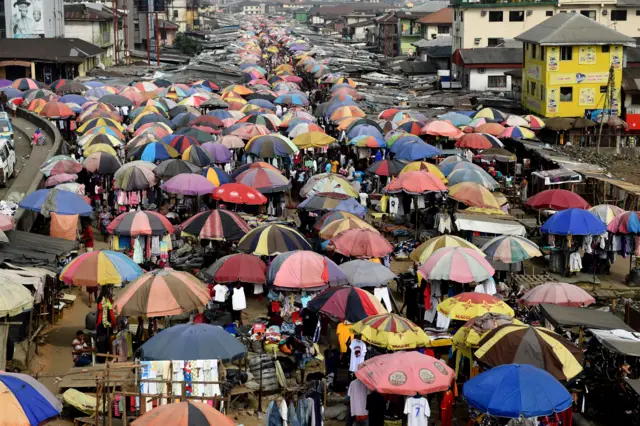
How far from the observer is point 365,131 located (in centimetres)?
2869

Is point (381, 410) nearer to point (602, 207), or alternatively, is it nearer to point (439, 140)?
point (602, 207)

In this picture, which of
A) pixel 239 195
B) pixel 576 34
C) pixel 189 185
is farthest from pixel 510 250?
pixel 576 34

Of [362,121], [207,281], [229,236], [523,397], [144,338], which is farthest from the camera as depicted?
[362,121]

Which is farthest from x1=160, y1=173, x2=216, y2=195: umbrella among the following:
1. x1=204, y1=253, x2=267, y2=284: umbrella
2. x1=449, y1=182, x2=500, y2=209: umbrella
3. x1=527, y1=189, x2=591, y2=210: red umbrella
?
x1=527, y1=189, x2=591, y2=210: red umbrella

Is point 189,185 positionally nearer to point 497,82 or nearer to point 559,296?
point 559,296

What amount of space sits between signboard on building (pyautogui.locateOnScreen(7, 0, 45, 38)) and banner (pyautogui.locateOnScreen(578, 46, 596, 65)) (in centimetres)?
3683

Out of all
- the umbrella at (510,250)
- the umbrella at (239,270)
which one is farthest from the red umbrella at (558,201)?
the umbrella at (239,270)

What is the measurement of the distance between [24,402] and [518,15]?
1966 inches

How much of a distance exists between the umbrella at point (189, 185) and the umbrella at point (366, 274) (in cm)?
616

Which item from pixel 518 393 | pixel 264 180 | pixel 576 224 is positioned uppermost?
pixel 264 180

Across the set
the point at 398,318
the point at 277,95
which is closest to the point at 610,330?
the point at 398,318

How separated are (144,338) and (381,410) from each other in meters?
4.25

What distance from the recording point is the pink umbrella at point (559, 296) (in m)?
14.9

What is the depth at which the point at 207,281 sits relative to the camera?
1659 cm
